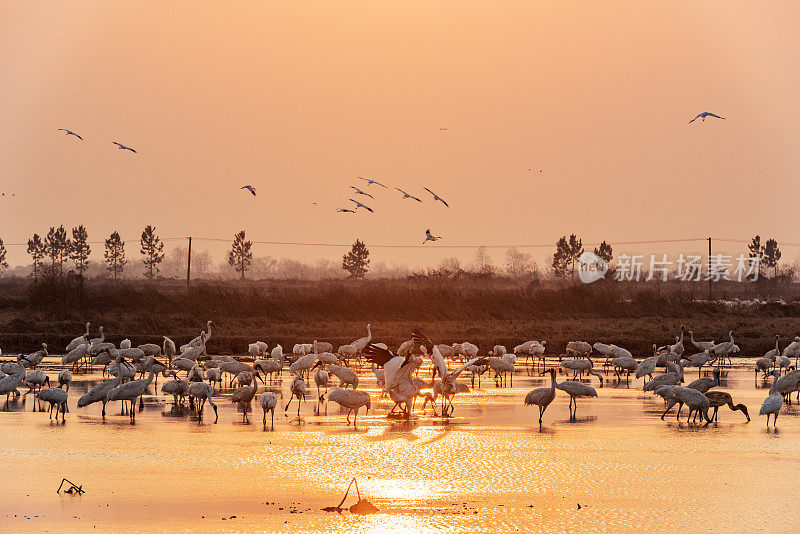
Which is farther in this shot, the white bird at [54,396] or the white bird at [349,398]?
the white bird at [54,396]

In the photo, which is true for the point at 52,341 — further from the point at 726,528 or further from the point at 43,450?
the point at 726,528

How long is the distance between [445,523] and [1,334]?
1291 inches

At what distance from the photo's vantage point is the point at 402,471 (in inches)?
565

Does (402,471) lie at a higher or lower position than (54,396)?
lower

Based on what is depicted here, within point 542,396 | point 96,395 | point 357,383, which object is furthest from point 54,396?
point 542,396

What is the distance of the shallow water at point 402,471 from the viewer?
38.2ft

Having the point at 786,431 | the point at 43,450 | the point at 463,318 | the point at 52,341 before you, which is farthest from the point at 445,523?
the point at 463,318

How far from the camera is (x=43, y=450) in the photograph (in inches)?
619

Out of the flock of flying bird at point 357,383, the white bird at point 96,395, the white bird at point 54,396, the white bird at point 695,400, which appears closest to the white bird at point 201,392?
the flock of flying bird at point 357,383

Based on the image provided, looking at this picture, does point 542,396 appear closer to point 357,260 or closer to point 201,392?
point 201,392

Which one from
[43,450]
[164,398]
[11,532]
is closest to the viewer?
[11,532]

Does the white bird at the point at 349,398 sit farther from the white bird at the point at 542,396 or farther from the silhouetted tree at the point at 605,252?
the silhouetted tree at the point at 605,252

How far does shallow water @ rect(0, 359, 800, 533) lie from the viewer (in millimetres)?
11648

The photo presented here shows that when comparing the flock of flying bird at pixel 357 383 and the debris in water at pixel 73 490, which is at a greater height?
the flock of flying bird at pixel 357 383
